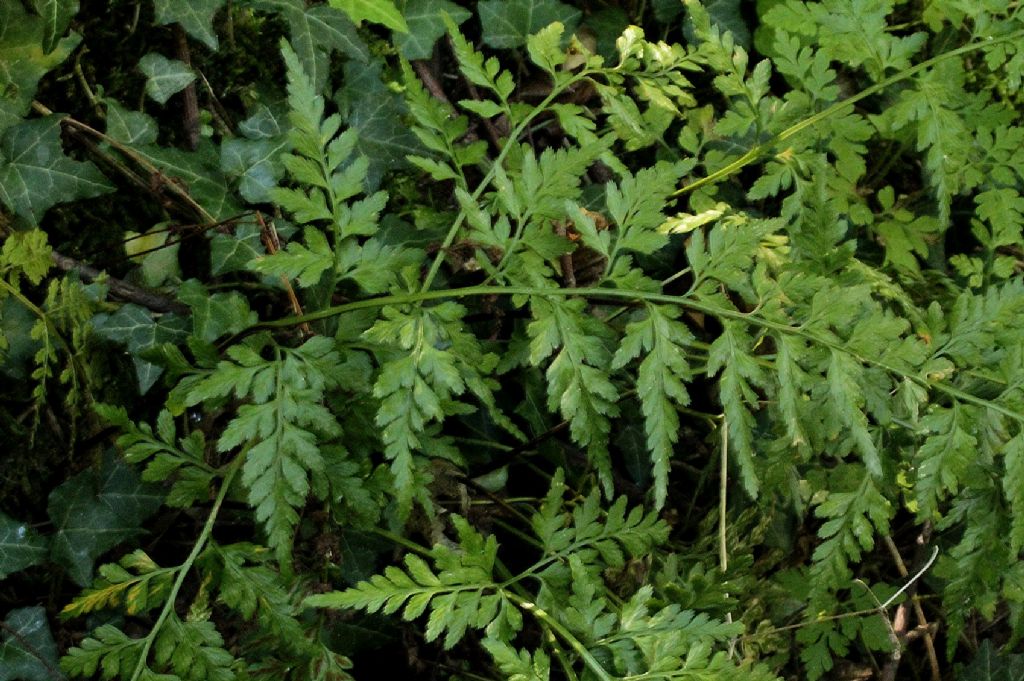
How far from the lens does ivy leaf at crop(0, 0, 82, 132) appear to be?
→ 2127mm

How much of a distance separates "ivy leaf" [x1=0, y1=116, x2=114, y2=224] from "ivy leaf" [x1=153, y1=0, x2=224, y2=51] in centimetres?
33

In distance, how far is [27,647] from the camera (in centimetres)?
205


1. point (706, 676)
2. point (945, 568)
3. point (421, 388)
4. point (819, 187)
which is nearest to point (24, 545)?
point (421, 388)

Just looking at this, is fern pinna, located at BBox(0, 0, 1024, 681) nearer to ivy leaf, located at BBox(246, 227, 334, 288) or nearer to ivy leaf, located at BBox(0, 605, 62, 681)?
ivy leaf, located at BBox(246, 227, 334, 288)

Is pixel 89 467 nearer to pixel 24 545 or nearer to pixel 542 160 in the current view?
pixel 24 545

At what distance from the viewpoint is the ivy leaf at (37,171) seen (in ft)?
6.98

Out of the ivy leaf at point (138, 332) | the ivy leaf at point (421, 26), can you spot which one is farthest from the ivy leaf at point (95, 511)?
the ivy leaf at point (421, 26)

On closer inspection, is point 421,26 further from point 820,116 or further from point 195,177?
point 820,116

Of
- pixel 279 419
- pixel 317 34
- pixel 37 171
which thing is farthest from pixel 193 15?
pixel 279 419

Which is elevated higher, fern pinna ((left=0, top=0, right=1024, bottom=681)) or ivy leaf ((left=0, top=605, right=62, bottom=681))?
fern pinna ((left=0, top=0, right=1024, bottom=681))

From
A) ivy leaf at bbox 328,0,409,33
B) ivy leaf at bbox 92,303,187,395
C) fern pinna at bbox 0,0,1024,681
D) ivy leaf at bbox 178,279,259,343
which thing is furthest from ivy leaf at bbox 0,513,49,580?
ivy leaf at bbox 328,0,409,33

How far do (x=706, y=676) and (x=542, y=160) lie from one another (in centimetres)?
100

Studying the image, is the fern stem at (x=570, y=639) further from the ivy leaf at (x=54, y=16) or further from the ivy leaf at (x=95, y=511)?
the ivy leaf at (x=54, y=16)

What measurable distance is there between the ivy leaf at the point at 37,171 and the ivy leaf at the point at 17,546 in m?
0.65
